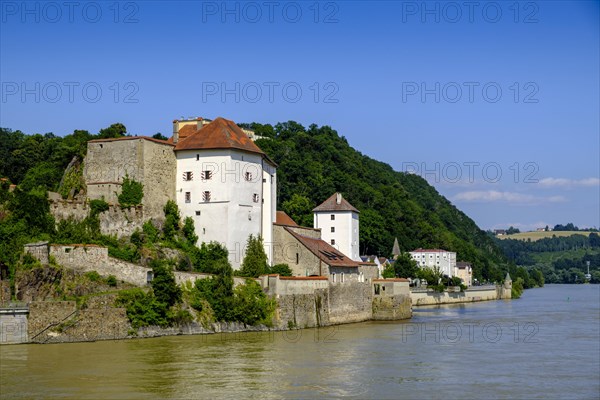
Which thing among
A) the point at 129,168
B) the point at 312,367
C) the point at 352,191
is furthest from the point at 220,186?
the point at 352,191

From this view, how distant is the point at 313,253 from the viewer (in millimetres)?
54562

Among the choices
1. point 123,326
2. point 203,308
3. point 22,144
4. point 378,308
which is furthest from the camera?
point 22,144

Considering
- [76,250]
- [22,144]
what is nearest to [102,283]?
[76,250]

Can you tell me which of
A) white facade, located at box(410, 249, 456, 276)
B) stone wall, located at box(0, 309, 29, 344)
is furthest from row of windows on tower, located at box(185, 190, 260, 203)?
white facade, located at box(410, 249, 456, 276)

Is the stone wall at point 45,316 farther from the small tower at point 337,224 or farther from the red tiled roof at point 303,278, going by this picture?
the small tower at point 337,224

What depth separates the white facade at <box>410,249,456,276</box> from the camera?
119m

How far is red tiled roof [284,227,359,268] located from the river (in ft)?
20.5

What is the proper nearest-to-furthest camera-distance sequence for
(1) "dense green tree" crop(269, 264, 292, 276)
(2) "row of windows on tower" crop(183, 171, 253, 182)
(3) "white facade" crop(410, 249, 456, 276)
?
(2) "row of windows on tower" crop(183, 171, 253, 182) → (1) "dense green tree" crop(269, 264, 292, 276) → (3) "white facade" crop(410, 249, 456, 276)

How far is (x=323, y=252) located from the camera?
5728cm

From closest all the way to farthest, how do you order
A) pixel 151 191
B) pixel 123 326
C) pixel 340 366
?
1. pixel 340 366
2. pixel 123 326
3. pixel 151 191

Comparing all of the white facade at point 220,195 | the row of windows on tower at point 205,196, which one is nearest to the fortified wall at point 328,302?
the white facade at point 220,195

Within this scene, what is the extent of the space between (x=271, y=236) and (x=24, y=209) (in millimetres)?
16201

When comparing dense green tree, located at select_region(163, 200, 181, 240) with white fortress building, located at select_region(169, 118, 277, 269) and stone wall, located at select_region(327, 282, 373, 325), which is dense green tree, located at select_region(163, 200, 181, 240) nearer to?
white fortress building, located at select_region(169, 118, 277, 269)

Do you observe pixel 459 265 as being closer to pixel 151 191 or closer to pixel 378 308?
pixel 378 308
